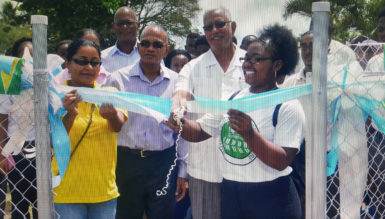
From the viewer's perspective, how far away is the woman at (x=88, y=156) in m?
2.56

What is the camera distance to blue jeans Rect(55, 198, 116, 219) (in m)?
2.56

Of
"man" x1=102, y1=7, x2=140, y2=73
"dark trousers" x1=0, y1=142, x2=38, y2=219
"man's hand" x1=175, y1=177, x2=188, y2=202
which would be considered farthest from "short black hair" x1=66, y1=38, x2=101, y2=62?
"man's hand" x1=175, y1=177, x2=188, y2=202

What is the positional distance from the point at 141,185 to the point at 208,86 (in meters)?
1.13

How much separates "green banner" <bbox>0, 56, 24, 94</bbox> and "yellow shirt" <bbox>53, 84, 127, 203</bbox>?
0.47 meters

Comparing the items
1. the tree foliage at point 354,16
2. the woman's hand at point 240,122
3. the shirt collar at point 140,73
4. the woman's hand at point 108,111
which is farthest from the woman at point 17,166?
the tree foliage at point 354,16

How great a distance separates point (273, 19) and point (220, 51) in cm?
73

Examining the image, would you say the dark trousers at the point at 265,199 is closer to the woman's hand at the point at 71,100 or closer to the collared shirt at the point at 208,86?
the collared shirt at the point at 208,86

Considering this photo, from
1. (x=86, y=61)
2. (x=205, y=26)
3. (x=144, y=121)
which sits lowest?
(x=144, y=121)

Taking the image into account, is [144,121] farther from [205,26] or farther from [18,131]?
[18,131]

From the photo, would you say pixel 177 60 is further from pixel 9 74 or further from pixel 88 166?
pixel 9 74

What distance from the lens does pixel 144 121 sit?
3080 mm

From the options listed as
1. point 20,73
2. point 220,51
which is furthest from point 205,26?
point 20,73

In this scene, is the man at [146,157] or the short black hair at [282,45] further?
the man at [146,157]

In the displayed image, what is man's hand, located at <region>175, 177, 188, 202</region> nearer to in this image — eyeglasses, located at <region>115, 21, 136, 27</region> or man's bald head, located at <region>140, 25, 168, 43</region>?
man's bald head, located at <region>140, 25, 168, 43</region>
